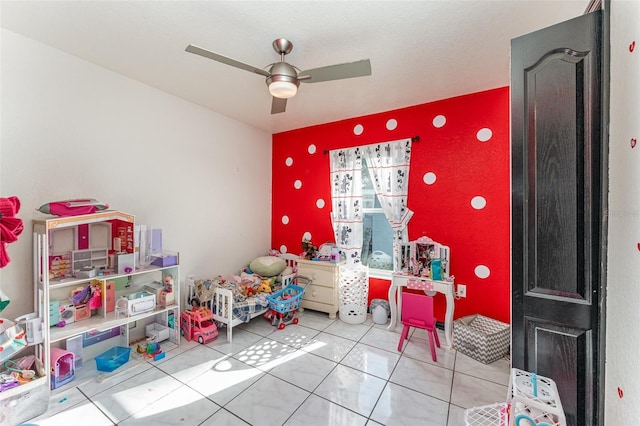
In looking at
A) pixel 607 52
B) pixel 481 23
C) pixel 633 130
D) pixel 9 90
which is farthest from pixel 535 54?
pixel 9 90

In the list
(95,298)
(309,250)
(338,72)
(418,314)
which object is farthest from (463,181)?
(95,298)

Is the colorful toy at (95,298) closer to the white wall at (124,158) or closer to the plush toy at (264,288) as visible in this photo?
the white wall at (124,158)

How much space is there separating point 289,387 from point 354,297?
4.29ft

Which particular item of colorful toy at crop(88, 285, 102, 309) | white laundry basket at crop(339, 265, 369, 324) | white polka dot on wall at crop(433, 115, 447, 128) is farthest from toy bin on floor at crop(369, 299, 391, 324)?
colorful toy at crop(88, 285, 102, 309)

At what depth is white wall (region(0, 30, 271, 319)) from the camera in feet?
6.16

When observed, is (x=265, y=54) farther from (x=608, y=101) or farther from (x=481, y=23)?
(x=608, y=101)

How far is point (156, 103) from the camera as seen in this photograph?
2.63m

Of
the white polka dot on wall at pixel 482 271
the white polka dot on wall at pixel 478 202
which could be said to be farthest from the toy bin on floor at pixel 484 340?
the white polka dot on wall at pixel 478 202

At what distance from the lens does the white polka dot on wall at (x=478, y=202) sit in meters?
2.69

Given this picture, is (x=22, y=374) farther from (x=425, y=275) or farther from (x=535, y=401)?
(x=425, y=275)

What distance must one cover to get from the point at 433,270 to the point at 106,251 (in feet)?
10.3

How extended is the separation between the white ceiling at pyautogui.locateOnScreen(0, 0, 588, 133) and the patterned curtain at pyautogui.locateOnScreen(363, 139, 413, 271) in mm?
706

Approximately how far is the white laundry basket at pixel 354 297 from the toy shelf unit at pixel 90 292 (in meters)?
1.78

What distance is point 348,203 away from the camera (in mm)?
3342
